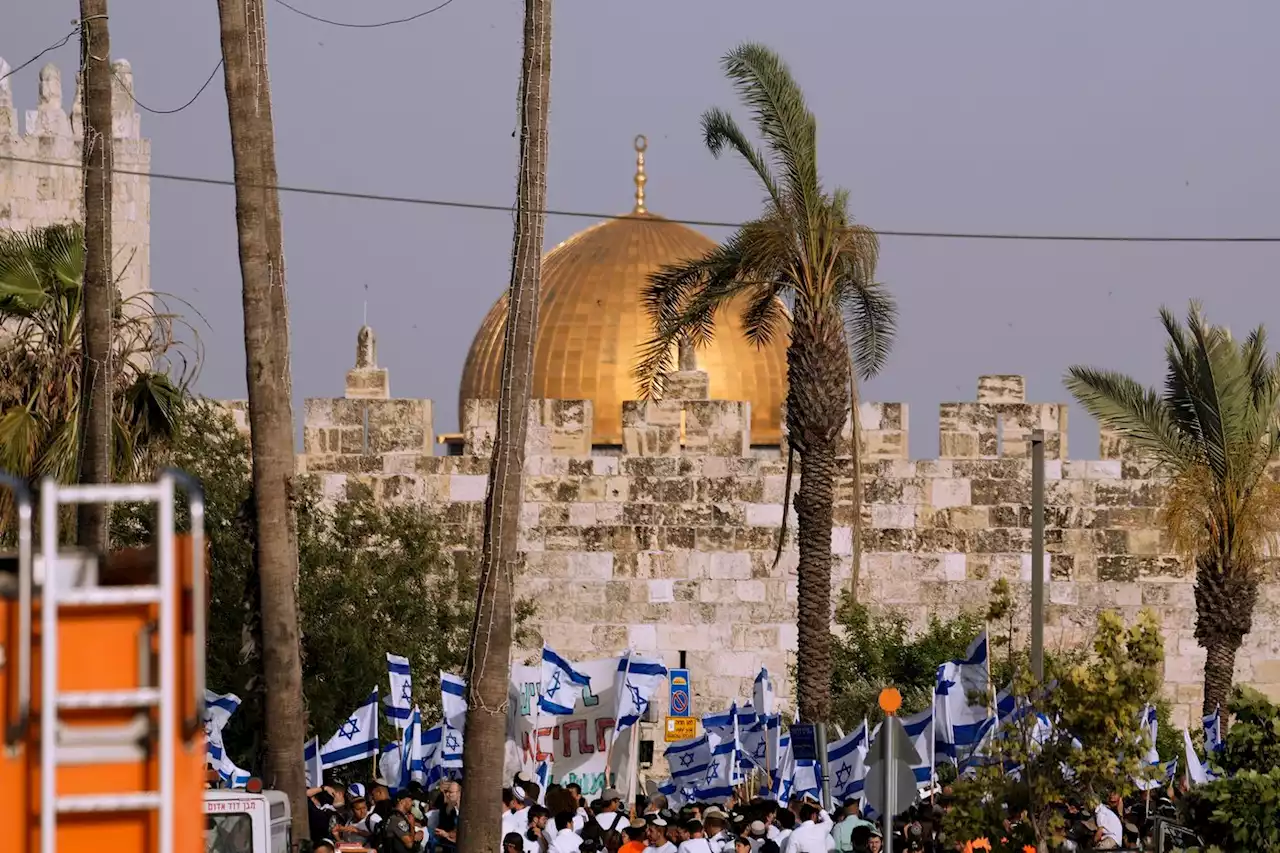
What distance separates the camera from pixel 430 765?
57.6ft

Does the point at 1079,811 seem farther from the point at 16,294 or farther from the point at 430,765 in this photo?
the point at 16,294

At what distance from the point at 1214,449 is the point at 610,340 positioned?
15991mm

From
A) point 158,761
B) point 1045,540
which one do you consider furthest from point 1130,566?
point 158,761

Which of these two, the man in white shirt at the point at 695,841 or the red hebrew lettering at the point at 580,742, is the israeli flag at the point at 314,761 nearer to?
the red hebrew lettering at the point at 580,742

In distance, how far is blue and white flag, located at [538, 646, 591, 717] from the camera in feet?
57.2

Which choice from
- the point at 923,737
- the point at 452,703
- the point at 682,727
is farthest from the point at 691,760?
the point at 682,727

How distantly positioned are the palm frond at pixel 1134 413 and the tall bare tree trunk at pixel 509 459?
9085mm

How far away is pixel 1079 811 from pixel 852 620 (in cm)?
775

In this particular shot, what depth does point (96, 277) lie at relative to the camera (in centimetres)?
1592

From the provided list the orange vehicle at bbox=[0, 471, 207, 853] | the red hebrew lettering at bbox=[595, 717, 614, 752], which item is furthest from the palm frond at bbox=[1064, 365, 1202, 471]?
the orange vehicle at bbox=[0, 471, 207, 853]

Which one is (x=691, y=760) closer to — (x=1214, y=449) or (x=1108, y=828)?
(x=1108, y=828)

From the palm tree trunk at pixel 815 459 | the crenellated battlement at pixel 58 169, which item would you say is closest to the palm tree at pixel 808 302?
the palm tree trunk at pixel 815 459

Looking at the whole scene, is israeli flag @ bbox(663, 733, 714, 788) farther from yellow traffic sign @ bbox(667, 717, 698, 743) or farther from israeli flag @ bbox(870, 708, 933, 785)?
yellow traffic sign @ bbox(667, 717, 698, 743)

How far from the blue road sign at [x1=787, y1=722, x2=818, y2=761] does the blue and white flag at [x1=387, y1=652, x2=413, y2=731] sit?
3.17m
